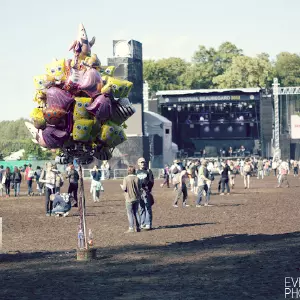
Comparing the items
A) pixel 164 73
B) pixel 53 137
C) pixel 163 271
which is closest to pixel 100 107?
pixel 53 137

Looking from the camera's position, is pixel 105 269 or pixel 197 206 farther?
pixel 197 206

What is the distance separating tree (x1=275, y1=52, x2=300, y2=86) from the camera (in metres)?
110

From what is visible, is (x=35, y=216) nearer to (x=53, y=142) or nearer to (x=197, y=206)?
(x=197, y=206)

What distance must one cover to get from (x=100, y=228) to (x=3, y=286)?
29.8ft

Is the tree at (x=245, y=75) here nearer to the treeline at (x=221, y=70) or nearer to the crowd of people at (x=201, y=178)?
the treeline at (x=221, y=70)

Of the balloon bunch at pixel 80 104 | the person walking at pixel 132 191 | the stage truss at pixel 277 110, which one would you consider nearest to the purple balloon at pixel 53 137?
the balloon bunch at pixel 80 104

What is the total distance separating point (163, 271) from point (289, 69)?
101 meters

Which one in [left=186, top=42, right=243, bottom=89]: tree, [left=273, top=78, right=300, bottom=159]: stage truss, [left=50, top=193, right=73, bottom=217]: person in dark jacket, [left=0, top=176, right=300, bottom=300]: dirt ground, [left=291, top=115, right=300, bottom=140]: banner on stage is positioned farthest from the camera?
[left=186, top=42, right=243, bottom=89]: tree

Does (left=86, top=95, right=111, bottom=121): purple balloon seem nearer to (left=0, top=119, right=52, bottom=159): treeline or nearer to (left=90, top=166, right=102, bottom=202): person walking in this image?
(left=90, top=166, right=102, bottom=202): person walking

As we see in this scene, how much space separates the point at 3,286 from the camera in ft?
39.5

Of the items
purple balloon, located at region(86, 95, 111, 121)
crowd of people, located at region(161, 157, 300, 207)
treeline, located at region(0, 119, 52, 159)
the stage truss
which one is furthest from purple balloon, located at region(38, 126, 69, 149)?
treeline, located at region(0, 119, 52, 159)

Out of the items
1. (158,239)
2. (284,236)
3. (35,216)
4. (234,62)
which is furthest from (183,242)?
(234,62)

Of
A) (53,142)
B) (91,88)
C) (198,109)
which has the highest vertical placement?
(198,109)

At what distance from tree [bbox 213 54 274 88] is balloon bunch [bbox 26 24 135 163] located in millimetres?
86210
